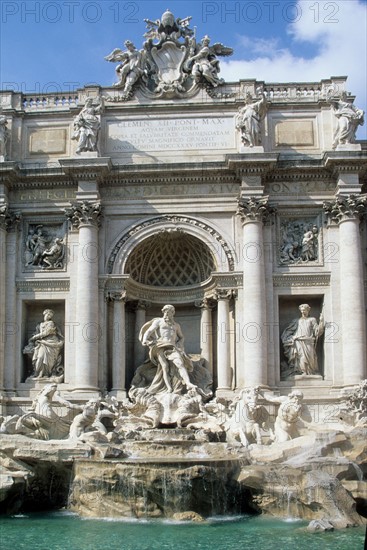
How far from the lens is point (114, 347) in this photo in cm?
2502

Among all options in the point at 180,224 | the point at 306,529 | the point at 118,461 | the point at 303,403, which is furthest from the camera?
the point at 180,224

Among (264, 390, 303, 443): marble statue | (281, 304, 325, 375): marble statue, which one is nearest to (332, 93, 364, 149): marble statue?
(281, 304, 325, 375): marble statue

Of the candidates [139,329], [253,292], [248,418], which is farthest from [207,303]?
[248,418]

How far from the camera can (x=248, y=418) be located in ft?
72.5

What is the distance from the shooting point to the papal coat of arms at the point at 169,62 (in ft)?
87.0

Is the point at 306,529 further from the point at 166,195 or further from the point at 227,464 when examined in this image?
the point at 166,195

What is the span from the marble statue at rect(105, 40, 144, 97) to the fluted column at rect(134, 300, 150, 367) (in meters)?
6.80

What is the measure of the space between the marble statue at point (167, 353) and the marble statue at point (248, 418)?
79.1 inches

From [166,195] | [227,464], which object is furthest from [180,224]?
[227,464]

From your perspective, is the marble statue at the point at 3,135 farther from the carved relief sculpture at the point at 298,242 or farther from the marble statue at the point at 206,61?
the carved relief sculpture at the point at 298,242

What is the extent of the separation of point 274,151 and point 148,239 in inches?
189

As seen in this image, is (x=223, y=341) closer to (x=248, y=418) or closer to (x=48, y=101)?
(x=248, y=418)

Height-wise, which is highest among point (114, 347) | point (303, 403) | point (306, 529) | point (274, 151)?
point (274, 151)

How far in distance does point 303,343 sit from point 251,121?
6.96 metres
